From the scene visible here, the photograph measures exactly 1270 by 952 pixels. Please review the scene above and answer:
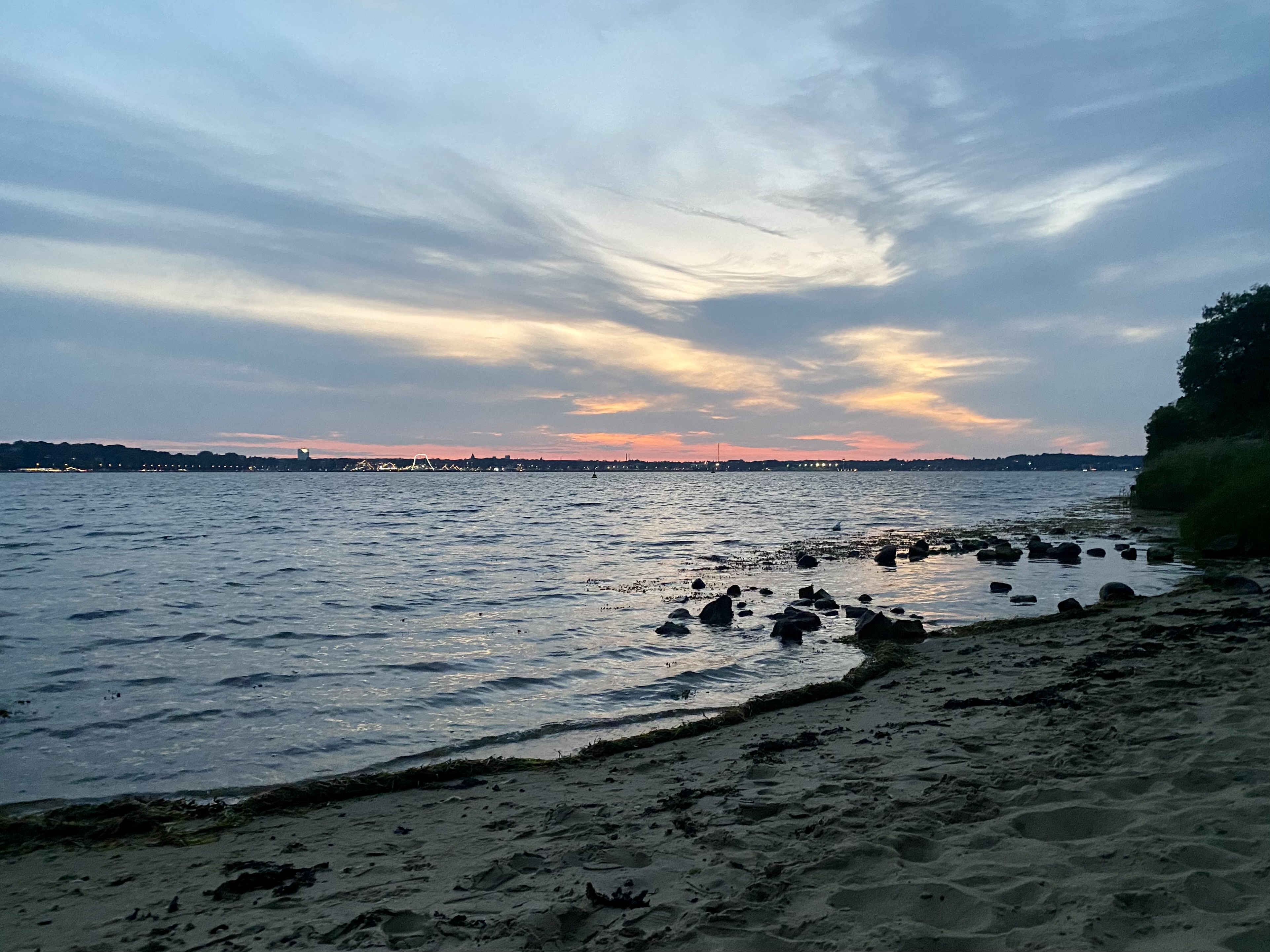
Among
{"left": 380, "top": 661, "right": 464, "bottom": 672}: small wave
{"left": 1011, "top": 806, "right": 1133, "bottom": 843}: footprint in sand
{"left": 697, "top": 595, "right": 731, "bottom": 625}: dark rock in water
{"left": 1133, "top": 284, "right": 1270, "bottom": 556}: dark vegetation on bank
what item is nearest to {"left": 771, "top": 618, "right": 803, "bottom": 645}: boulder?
{"left": 697, "top": 595, "right": 731, "bottom": 625}: dark rock in water

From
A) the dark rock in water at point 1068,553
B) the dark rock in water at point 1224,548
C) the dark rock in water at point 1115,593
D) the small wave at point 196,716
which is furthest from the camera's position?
the dark rock in water at point 1068,553

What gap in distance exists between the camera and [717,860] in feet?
17.2

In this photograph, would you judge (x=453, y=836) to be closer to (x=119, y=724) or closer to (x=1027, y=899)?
(x=1027, y=899)

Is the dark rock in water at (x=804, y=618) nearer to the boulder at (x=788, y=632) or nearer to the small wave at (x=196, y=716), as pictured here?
the boulder at (x=788, y=632)

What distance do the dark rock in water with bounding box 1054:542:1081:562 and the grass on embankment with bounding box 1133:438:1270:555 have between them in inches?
146

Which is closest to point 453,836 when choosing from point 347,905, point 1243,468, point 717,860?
point 347,905

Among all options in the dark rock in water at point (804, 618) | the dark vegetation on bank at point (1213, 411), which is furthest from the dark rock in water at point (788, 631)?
the dark vegetation on bank at point (1213, 411)

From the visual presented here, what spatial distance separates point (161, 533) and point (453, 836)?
43.3m

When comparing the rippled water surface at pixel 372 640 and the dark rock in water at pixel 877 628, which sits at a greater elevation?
the dark rock in water at pixel 877 628

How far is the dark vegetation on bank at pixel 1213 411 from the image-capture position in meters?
41.2

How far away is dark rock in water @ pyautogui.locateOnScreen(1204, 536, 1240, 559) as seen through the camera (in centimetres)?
2378

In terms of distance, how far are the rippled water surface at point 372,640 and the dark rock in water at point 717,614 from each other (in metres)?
0.60

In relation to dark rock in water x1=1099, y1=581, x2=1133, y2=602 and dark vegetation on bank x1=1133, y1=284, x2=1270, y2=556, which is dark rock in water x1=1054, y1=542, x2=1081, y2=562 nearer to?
dark rock in water x1=1099, y1=581, x2=1133, y2=602

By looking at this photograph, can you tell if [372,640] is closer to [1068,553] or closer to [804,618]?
[804,618]
